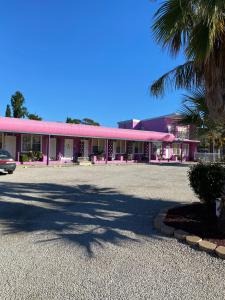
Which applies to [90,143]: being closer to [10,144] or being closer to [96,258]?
[10,144]

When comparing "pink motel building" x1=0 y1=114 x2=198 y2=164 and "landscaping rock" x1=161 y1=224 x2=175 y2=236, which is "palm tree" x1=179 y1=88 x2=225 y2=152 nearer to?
"landscaping rock" x1=161 y1=224 x2=175 y2=236

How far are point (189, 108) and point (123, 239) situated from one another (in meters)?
4.01

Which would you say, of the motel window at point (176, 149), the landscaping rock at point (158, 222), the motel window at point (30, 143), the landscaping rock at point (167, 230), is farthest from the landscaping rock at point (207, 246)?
the motel window at point (176, 149)

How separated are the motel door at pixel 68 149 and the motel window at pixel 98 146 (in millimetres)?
2556

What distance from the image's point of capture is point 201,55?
5.57m

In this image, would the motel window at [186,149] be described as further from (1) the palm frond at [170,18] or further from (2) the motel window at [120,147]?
(1) the palm frond at [170,18]

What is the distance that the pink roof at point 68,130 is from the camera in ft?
82.0

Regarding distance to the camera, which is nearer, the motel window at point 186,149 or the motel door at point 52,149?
the motel door at point 52,149

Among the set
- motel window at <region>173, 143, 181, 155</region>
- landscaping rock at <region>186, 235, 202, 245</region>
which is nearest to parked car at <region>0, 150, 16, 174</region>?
landscaping rock at <region>186, 235, 202, 245</region>

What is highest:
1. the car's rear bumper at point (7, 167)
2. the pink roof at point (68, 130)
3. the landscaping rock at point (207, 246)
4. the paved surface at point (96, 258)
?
the pink roof at point (68, 130)

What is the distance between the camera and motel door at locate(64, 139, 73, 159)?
2962 cm

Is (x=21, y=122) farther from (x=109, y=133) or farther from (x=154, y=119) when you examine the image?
(x=154, y=119)

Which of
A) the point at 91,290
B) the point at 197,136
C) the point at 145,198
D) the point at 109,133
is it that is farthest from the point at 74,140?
the point at 91,290

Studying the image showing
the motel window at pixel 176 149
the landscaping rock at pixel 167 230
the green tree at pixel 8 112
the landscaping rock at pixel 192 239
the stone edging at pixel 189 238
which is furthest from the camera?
the green tree at pixel 8 112
